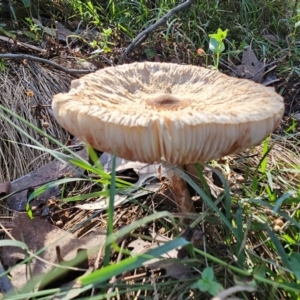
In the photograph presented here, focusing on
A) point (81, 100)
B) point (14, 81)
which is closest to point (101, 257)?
point (81, 100)

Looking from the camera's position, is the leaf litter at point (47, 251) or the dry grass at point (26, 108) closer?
the leaf litter at point (47, 251)

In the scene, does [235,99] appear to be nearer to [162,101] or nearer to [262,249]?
[162,101]

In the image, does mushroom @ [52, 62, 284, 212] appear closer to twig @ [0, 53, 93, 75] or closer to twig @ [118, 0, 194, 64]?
twig @ [0, 53, 93, 75]

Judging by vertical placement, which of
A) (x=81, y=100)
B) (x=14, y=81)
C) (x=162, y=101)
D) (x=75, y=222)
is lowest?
(x=75, y=222)

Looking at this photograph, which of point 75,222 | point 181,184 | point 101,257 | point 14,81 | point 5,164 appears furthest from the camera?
point 14,81

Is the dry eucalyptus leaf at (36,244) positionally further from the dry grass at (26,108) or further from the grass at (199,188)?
the dry grass at (26,108)

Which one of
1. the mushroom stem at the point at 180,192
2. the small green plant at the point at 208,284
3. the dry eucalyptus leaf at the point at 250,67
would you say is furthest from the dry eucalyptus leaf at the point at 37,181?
the dry eucalyptus leaf at the point at 250,67

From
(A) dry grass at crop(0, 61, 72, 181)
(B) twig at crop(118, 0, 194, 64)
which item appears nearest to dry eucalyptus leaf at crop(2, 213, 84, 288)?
(A) dry grass at crop(0, 61, 72, 181)
